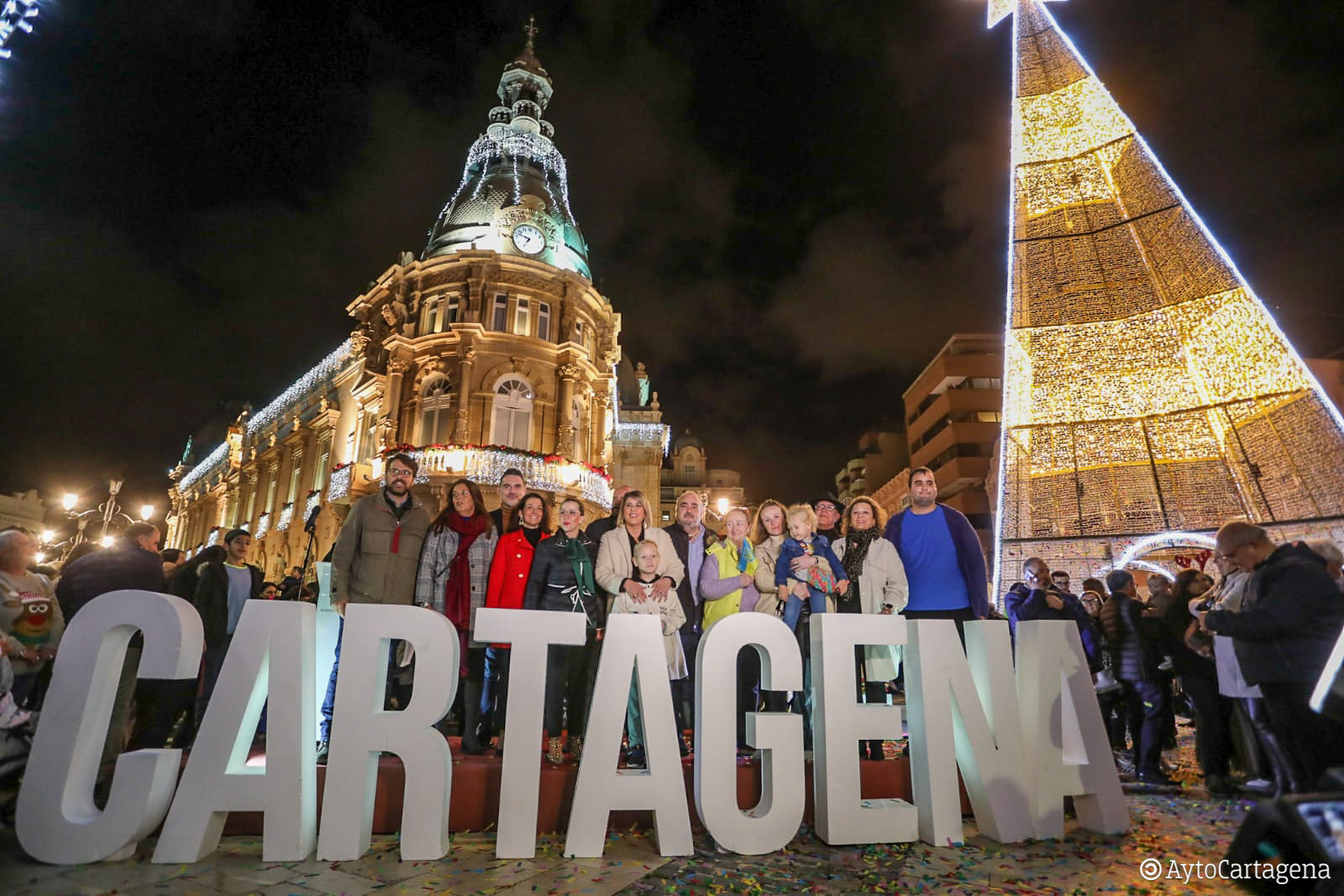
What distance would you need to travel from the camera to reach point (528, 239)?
25.0 metres

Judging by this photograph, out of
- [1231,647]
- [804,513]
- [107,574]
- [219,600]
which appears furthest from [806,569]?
[107,574]

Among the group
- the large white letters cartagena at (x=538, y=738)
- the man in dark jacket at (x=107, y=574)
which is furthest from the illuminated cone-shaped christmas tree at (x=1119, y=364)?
the man in dark jacket at (x=107, y=574)

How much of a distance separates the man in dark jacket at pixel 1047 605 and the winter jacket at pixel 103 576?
7886mm

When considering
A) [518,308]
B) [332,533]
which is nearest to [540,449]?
[518,308]

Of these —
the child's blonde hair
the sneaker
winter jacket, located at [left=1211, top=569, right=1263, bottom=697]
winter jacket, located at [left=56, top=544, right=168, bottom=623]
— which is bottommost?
the sneaker

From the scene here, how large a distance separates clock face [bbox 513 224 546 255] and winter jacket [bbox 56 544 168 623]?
834 inches

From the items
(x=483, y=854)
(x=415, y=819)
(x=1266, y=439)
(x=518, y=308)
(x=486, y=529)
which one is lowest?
(x=483, y=854)

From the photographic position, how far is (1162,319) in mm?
8930

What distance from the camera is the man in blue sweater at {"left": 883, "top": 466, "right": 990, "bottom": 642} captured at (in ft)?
15.8

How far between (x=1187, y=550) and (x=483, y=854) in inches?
457

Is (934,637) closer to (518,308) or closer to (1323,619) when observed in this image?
(1323,619)

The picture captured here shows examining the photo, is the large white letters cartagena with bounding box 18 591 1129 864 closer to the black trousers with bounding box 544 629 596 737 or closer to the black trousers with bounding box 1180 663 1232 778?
the black trousers with bounding box 544 629 596 737

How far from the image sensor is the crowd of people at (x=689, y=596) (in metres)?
4.11

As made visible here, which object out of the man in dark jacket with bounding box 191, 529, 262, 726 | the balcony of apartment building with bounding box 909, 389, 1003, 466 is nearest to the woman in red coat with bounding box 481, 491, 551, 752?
the man in dark jacket with bounding box 191, 529, 262, 726
